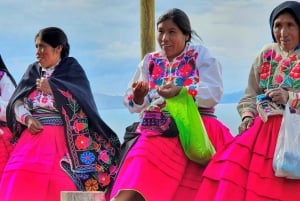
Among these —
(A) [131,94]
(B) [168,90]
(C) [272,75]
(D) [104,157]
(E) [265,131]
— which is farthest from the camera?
(D) [104,157]

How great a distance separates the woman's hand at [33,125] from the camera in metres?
4.20

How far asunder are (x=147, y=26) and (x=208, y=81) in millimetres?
1368

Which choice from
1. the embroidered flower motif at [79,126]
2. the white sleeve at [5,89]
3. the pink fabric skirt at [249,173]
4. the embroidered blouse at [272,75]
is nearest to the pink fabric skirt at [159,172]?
→ the pink fabric skirt at [249,173]

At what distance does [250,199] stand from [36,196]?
1.51 meters

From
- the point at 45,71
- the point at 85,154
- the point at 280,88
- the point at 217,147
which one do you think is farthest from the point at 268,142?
the point at 45,71

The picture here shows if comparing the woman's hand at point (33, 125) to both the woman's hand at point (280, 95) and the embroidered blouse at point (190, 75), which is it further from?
the woman's hand at point (280, 95)

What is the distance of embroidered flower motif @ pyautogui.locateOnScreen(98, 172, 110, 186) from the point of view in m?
4.23

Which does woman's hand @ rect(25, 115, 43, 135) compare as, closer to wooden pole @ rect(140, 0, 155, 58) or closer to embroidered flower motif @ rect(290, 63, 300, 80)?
wooden pole @ rect(140, 0, 155, 58)

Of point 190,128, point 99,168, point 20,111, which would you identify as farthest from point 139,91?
point 20,111

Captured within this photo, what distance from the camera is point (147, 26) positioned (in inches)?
198

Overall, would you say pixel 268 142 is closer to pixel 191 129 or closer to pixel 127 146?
pixel 191 129

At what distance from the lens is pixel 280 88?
3260mm

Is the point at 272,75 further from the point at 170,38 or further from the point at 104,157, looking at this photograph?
the point at 104,157

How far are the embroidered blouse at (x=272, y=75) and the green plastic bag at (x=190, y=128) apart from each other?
0.90 feet
